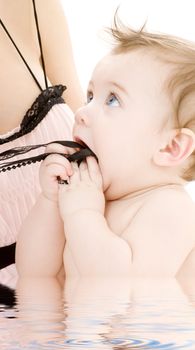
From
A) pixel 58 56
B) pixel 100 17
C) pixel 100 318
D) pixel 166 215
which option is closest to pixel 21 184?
pixel 58 56

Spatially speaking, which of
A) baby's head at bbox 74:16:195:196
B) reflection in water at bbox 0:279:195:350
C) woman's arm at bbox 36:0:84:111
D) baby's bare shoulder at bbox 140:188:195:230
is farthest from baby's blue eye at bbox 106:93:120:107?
woman's arm at bbox 36:0:84:111

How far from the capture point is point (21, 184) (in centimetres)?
125

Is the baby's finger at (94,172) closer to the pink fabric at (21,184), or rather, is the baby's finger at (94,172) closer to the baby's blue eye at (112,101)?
the baby's blue eye at (112,101)

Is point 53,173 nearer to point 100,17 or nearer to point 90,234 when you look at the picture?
point 90,234

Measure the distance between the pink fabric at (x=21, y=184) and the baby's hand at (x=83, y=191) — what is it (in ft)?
1.10

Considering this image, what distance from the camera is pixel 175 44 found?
94 centimetres

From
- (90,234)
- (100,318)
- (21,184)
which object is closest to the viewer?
(100,318)

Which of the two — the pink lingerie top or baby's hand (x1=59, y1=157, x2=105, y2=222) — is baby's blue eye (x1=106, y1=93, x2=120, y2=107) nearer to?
baby's hand (x1=59, y1=157, x2=105, y2=222)

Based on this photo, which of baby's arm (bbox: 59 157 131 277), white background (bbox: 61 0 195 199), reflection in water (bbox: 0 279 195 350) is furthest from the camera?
white background (bbox: 61 0 195 199)

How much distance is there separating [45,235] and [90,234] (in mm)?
86

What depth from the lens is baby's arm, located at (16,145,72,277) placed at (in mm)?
897

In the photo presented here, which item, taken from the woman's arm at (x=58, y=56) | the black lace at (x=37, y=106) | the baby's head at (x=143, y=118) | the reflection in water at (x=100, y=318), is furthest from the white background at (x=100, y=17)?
the reflection in water at (x=100, y=318)

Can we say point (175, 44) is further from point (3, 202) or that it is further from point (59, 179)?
point (3, 202)

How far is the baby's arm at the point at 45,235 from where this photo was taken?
2.94 ft
